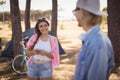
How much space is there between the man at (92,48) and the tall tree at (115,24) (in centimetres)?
860

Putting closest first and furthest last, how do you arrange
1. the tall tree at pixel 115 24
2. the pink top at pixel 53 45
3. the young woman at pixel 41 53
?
the young woman at pixel 41 53, the pink top at pixel 53 45, the tall tree at pixel 115 24

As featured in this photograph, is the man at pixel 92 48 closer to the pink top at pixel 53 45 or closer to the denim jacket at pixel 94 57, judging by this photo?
the denim jacket at pixel 94 57

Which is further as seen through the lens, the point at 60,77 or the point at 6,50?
the point at 6,50

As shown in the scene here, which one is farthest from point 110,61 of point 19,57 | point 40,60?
point 19,57

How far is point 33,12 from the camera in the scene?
79.1 metres

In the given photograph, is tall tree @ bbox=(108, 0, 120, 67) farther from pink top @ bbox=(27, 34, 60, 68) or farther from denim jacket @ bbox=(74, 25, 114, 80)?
denim jacket @ bbox=(74, 25, 114, 80)

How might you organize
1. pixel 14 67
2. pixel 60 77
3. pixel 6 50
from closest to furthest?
pixel 60 77
pixel 14 67
pixel 6 50

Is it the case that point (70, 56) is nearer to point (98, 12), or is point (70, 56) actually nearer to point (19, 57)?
point (19, 57)

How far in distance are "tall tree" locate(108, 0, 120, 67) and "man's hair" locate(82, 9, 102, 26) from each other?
8614 millimetres

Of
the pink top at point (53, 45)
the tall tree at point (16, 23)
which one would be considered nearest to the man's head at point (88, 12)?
the pink top at point (53, 45)

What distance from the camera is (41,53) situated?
5195 mm

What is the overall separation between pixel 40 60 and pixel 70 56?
9.28 metres

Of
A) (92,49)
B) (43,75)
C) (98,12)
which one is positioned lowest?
(43,75)

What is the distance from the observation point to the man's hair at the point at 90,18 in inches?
96.0
